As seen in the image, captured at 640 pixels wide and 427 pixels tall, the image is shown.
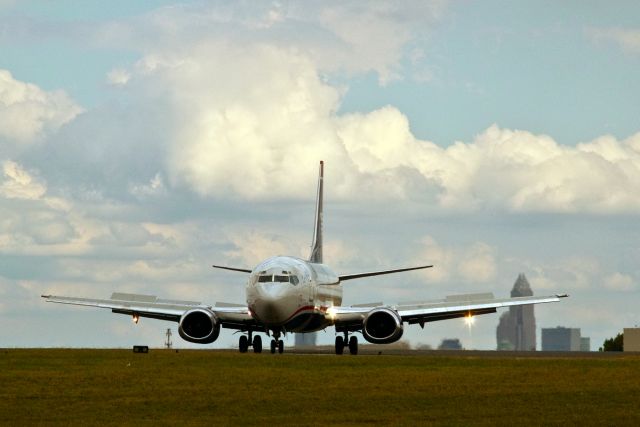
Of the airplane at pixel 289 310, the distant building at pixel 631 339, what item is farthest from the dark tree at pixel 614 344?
the airplane at pixel 289 310

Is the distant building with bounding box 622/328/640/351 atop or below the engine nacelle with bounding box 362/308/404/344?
atop

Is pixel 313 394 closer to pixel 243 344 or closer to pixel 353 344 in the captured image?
pixel 243 344

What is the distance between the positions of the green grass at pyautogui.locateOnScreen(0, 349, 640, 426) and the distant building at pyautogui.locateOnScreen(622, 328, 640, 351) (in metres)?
65.4

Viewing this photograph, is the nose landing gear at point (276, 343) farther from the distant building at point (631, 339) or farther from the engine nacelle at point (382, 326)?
the distant building at point (631, 339)

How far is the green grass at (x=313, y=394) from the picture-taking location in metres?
28.3

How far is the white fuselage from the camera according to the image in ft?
226

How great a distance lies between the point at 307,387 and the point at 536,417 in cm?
1074

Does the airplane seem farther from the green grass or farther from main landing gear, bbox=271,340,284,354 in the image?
the green grass

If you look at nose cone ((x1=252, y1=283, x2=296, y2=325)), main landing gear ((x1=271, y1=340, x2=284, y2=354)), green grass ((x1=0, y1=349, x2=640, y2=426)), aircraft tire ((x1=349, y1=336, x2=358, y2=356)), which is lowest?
green grass ((x1=0, y1=349, x2=640, y2=426))

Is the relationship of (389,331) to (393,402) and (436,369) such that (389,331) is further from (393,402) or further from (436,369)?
(393,402)

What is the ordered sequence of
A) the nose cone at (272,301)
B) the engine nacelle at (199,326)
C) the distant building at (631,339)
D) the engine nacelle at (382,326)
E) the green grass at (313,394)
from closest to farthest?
1. the green grass at (313,394)
2. the nose cone at (272,301)
3. the engine nacelle at (382,326)
4. the engine nacelle at (199,326)
5. the distant building at (631,339)

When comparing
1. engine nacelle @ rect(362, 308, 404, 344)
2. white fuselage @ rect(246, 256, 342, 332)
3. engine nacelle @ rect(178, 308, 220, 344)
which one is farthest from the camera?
engine nacelle @ rect(178, 308, 220, 344)

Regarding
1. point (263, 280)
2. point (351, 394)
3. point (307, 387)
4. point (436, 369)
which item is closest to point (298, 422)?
point (351, 394)

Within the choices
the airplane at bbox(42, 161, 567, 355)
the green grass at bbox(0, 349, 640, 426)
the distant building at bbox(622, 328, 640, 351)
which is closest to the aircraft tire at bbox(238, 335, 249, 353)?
the airplane at bbox(42, 161, 567, 355)
